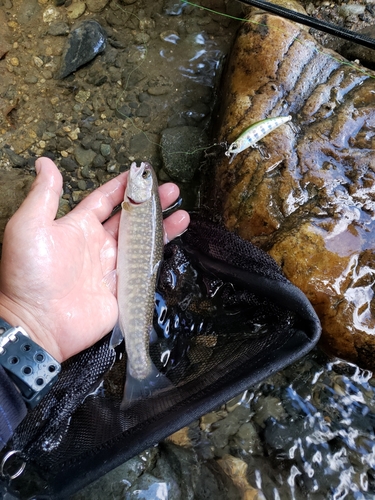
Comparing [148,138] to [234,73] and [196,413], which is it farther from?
[196,413]

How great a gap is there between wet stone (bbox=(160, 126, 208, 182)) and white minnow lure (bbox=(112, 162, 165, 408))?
821mm

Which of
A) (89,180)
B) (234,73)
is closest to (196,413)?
(89,180)

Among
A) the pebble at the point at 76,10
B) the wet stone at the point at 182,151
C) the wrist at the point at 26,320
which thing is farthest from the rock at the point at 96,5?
the wrist at the point at 26,320

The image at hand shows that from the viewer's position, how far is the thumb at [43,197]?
8.19 ft

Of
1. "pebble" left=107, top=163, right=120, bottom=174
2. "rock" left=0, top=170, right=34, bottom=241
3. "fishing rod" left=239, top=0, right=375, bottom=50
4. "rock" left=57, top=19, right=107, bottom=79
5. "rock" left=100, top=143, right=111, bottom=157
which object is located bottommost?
"rock" left=0, top=170, right=34, bottom=241

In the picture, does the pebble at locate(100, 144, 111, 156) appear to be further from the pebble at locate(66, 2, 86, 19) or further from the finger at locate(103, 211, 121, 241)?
the pebble at locate(66, 2, 86, 19)

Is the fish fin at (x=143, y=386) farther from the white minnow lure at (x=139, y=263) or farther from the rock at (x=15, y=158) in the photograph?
the rock at (x=15, y=158)

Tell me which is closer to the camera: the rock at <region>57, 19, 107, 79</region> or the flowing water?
the flowing water

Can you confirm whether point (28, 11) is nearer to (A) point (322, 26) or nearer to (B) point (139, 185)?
(B) point (139, 185)

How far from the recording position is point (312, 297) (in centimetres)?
298

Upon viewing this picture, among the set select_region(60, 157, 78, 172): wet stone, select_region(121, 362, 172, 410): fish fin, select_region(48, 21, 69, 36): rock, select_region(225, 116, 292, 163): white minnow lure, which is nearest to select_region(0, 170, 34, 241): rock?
select_region(60, 157, 78, 172): wet stone

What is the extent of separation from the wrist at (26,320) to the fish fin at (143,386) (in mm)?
540

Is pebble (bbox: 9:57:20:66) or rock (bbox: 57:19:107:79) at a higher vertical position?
rock (bbox: 57:19:107:79)

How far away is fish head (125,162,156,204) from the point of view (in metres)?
3.07
